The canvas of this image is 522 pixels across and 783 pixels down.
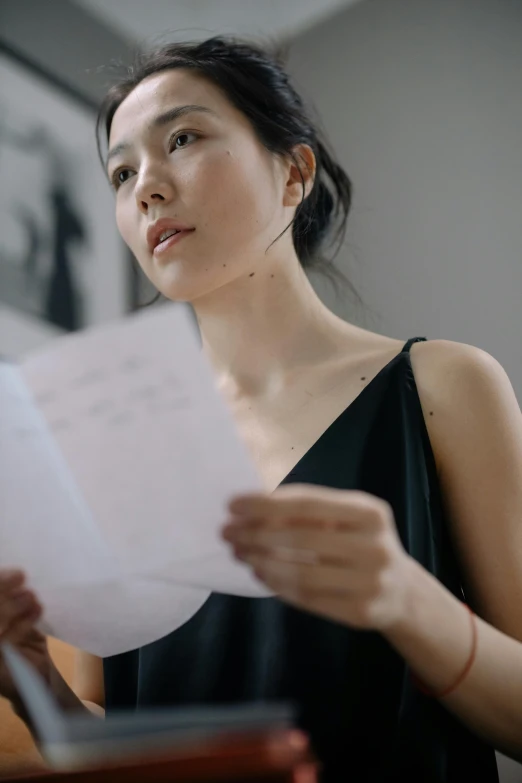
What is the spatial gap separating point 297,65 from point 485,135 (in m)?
0.38

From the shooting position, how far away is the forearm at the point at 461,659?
56 cm

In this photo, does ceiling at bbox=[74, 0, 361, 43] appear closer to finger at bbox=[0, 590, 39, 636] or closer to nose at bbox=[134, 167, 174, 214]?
nose at bbox=[134, 167, 174, 214]

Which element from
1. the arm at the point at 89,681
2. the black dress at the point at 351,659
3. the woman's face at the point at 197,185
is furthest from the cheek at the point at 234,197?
the arm at the point at 89,681

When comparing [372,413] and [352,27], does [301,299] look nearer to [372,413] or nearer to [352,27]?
[372,413]

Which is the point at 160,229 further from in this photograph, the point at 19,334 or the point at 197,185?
the point at 19,334

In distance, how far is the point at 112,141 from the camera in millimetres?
999

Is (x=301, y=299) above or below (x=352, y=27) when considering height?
below

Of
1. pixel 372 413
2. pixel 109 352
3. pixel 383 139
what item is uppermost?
pixel 109 352

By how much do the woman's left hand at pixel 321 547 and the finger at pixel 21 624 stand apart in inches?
7.6

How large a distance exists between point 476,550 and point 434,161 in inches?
24.7

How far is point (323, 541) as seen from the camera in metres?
0.50

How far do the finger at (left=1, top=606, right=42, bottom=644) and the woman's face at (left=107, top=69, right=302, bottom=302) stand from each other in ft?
1.27

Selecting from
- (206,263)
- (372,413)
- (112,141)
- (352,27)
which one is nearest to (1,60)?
(112,141)

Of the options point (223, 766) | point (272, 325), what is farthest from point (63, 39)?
point (223, 766)
